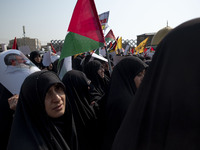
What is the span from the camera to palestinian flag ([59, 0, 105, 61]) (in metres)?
2.44

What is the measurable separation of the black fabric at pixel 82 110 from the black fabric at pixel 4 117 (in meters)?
0.80

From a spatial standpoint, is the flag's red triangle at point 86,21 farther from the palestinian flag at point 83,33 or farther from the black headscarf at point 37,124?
the black headscarf at point 37,124

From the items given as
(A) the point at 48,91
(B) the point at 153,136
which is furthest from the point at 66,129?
(B) the point at 153,136

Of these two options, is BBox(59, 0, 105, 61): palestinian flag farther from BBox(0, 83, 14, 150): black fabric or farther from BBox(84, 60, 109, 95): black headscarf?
BBox(84, 60, 109, 95): black headscarf

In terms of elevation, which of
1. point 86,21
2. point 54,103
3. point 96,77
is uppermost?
point 86,21

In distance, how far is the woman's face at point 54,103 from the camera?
5.48ft

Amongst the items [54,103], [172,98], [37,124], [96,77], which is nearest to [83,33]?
[54,103]

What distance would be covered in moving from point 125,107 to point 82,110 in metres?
0.75

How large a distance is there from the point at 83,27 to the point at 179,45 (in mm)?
2047

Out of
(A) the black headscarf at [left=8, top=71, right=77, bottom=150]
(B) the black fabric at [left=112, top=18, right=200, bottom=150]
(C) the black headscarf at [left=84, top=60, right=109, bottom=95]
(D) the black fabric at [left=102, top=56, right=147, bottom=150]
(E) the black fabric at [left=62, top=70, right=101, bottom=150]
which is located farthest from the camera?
(C) the black headscarf at [left=84, top=60, right=109, bottom=95]

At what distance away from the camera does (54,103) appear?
1.70 m

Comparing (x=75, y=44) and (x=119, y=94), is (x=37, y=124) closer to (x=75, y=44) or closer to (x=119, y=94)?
(x=119, y=94)

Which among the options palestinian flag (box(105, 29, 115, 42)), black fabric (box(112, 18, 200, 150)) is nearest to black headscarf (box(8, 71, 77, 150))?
black fabric (box(112, 18, 200, 150))

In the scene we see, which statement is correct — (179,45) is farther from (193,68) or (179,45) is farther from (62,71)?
(62,71)
